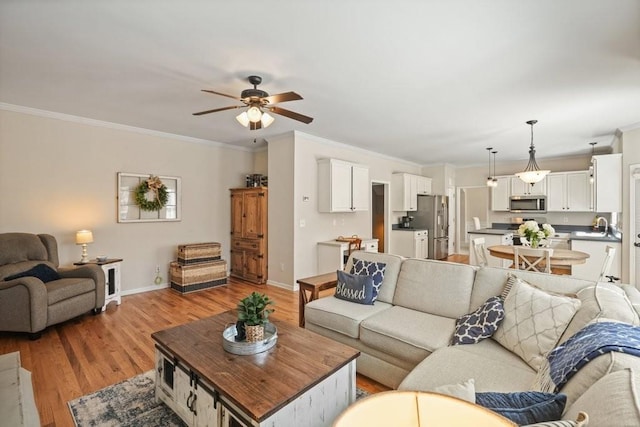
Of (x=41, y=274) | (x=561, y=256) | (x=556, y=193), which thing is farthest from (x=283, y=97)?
(x=556, y=193)

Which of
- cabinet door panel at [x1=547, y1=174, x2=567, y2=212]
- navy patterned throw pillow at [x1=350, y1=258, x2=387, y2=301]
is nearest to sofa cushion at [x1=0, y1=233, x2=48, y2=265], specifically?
navy patterned throw pillow at [x1=350, y1=258, x2=387, y2=301]

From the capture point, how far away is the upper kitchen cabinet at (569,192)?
6.81 meters

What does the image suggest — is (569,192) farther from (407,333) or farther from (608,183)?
(407,333)

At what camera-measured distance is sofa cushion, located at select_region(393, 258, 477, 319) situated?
97.5 inches

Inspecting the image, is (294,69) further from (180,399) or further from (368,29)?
(180,399)

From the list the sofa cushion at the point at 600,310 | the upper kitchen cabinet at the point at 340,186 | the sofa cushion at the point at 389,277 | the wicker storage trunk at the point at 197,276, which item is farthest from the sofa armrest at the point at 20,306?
the sofa cushion at the point at 600,310

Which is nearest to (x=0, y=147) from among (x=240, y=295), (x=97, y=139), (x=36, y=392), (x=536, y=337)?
(x=97, y=139)

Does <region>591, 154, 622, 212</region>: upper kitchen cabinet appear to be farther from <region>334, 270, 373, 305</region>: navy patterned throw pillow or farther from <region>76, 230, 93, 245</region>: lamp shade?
<region>76, 230, 93, 245</region>: lamp shade

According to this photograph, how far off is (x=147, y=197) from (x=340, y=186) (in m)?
3.28

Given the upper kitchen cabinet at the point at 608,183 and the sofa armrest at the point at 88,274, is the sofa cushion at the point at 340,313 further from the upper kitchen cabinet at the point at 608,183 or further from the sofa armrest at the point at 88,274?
the upper kitchen cabinet at the point at 608,183

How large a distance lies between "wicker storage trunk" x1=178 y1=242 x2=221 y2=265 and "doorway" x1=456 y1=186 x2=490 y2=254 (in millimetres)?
7121

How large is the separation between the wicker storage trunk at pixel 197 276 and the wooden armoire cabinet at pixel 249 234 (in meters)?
0.53

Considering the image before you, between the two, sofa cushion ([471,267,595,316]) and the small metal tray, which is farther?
sofa cushion ([471,267,595,316])

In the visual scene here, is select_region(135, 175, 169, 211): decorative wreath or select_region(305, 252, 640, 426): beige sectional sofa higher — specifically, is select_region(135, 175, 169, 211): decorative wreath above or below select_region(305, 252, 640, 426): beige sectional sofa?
above
